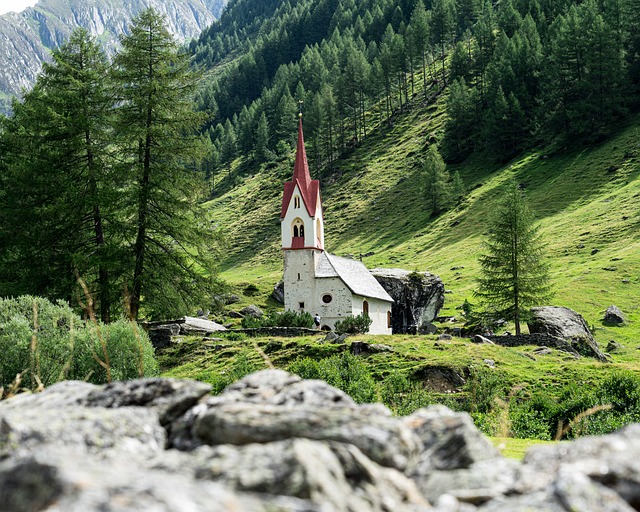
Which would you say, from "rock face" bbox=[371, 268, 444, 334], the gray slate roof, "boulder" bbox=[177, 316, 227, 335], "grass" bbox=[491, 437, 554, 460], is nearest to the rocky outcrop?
"boulder" bbox=[177, 316, 227, 335]

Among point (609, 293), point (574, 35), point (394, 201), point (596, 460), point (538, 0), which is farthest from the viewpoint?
point (538, 0)

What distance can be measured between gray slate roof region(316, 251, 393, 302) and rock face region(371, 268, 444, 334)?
74.0 inches

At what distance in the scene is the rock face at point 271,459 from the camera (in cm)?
303

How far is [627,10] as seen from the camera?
98.8m

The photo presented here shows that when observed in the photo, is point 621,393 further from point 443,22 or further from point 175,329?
point 443,22

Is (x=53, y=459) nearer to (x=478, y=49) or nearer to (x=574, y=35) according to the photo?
(x=574, y=35)

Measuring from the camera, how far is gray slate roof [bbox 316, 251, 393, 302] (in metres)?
55.8

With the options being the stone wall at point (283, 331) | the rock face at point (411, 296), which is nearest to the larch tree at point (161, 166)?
the stone wall at point (283, 331)

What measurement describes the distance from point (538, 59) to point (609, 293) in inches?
2579

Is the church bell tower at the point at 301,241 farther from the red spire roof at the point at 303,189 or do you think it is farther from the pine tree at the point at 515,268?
the pine tree at the point at 515,268

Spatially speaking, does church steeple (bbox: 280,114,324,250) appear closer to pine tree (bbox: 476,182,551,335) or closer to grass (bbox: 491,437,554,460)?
pine tree (bbox: 476,182,551,335)

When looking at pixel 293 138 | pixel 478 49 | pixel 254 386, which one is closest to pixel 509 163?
pixel 478 49

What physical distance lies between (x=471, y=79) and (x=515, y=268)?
88.6 metres

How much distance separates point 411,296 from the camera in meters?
61.7
